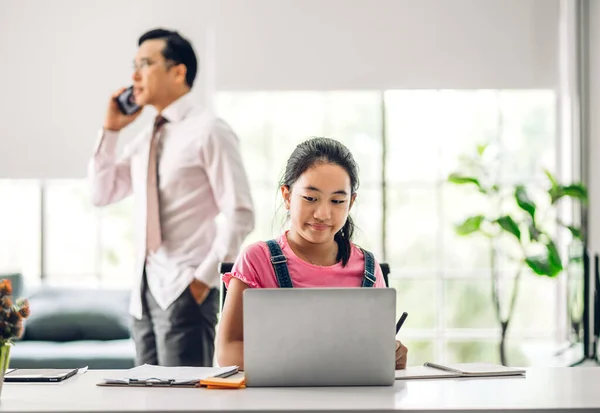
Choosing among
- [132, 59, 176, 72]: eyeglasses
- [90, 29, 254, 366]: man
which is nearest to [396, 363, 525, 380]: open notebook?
[90, 29, 254, 366]: man

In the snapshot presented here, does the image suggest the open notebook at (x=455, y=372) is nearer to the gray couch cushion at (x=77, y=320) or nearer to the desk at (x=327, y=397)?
the desk at (x=327, y=397)

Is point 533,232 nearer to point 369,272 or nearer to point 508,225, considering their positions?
point 508,225

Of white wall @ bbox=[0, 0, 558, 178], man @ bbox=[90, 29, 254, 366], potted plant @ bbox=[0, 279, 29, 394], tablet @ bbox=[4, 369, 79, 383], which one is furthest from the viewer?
white wall @ bbox=[0, 0, 558, 178]

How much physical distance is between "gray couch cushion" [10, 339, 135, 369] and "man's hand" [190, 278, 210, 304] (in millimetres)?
1621

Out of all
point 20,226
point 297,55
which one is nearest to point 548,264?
point 297,55

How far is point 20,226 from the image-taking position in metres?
5.65

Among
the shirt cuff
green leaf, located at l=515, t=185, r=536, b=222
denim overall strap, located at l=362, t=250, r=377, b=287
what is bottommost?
denim overall strap, located at l=362, t=250, r=377, b=287

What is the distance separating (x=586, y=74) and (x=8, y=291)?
4.64m

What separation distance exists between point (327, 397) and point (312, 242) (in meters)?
0.71

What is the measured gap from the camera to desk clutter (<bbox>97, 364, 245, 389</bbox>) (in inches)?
Answer: 71.5

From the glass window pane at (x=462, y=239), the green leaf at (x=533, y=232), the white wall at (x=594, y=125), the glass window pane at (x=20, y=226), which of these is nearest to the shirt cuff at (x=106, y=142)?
the glass window pane at (x=20, y=226)

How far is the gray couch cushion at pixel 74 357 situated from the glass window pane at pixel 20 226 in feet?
3.41

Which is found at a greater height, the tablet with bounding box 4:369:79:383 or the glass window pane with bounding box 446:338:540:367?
the tablet with bounding box 4:369:79:383

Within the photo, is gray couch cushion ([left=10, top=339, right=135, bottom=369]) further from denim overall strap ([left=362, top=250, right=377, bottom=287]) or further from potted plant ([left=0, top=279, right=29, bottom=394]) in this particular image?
potted plant ([left=0, top=279, right=29, bottom=394])
